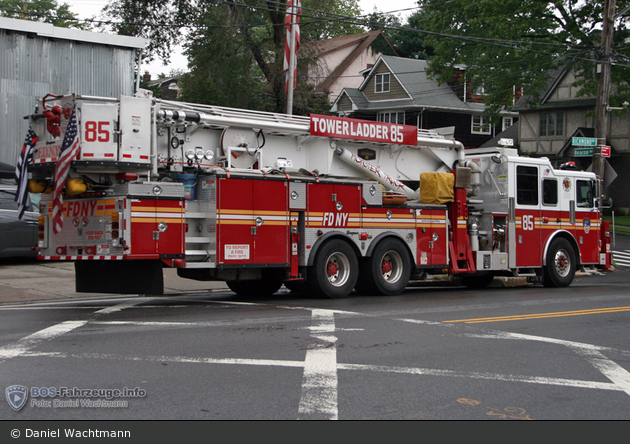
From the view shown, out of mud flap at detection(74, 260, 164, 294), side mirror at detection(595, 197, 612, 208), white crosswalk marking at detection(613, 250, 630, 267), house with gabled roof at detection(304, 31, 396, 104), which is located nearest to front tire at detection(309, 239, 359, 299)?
mud flap at detection(74, 260, 164, 294)

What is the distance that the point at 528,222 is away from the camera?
51.1 ft

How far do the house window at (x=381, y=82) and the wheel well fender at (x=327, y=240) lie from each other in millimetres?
41669

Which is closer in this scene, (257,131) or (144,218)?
Result: (144,218)

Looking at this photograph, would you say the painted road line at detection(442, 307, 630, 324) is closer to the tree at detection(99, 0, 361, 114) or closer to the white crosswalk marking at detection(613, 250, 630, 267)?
the white crosswalk marking at detection(613, 250, 630, 267)

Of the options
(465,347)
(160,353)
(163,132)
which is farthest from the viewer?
(163,132)

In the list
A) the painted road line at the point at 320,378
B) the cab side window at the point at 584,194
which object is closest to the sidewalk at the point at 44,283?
the painted road line at the point at 320,378

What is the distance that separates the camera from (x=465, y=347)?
811cm

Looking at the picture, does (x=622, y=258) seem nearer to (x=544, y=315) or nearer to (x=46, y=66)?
(x=544, y=315)

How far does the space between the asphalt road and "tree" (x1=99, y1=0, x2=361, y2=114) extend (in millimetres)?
17961

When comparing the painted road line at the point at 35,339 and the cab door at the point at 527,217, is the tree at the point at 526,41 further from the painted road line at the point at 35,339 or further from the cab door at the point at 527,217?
Result: the painted road line at the point at 35,339

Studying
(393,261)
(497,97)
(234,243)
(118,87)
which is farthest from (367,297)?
(497,97)

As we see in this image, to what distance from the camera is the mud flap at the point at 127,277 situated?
10633 mm

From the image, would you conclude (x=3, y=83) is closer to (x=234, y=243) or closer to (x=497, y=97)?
(x=234, y=243)

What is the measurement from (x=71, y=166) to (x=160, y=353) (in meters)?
3.97
